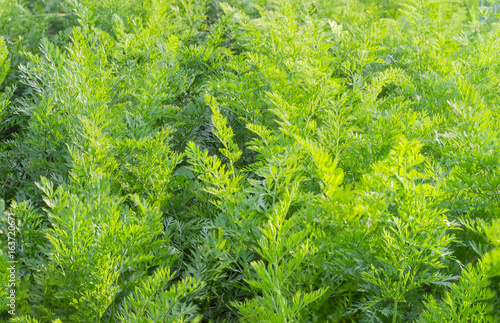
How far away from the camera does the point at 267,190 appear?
1.41 metres

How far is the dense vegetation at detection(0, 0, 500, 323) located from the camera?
1215 mm

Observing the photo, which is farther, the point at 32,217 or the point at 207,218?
the point at 207,218

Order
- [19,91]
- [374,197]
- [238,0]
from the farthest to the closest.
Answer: [238,0] < [19,91] < [374,197]

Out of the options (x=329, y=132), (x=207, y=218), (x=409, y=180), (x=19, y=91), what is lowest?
(x=19, y=91)

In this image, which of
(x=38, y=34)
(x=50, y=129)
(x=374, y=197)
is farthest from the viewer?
(x=38, y=34)

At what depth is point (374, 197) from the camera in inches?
50.9

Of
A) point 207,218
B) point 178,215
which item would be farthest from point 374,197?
point 178,215

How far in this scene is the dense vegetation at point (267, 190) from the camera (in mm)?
1215

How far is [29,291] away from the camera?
147 cm

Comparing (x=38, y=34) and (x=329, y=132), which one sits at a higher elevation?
(x=329, y=132)

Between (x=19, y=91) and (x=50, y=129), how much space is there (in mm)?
1037

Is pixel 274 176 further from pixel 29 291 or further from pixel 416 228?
pixel 29 291

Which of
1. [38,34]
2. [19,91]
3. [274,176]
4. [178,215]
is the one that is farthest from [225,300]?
[38,34]

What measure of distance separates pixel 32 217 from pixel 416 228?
1.17 meters
